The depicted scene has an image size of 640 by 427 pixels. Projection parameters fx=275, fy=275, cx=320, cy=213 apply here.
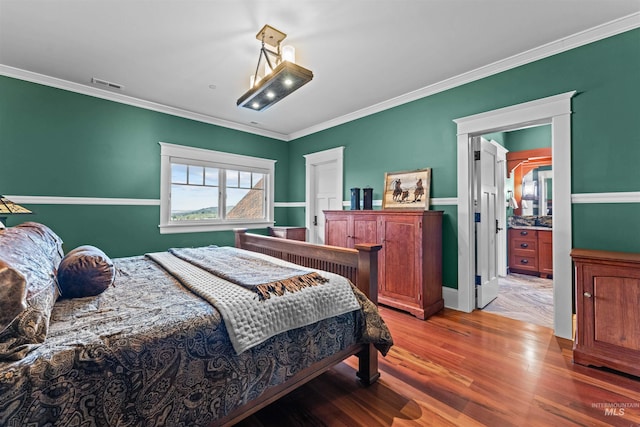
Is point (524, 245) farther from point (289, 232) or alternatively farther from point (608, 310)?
point (289, 232)

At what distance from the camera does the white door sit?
3.12m

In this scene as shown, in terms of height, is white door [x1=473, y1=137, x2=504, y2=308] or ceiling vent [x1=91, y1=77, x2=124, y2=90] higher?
ceiling vent [x1=91, y1=77, x2=124, y2=90]

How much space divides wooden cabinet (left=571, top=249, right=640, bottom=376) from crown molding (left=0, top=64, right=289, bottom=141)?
4.55 meters

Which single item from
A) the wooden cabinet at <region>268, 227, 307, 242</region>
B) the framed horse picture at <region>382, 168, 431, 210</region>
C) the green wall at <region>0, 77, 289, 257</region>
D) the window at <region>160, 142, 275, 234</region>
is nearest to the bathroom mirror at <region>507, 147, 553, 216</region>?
the framed horse picture at <region>382, 168, 431, 210</region>

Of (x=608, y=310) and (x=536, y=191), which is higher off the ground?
(x=536, y=191)

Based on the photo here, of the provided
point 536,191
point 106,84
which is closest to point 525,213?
point 536,191

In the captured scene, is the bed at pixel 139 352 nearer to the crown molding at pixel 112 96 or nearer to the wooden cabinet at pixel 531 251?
the crown molding at pixel 112 96

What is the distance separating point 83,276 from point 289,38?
2277mm

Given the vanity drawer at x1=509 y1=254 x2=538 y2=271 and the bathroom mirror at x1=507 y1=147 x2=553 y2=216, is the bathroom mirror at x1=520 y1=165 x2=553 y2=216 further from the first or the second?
the vanity drawer at x1=509 y1=254 x2=538 y2=271

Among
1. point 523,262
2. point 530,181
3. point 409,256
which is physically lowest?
point 523,262

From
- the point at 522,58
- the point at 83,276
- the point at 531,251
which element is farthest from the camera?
the point at 531,251

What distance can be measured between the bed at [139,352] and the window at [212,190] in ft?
8.00

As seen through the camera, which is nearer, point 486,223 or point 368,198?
point 486,223

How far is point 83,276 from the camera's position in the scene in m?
1.44
